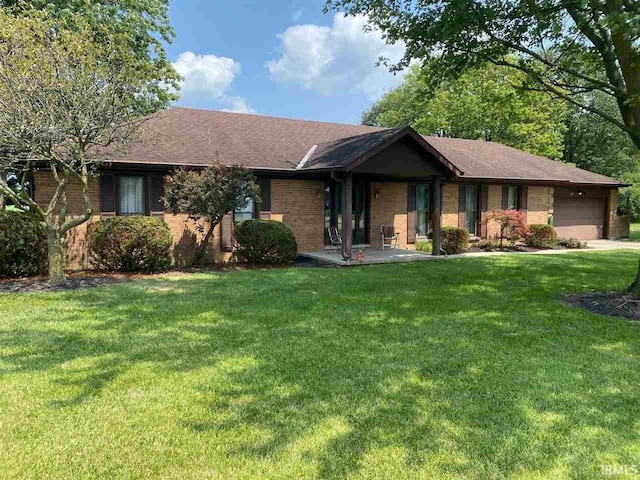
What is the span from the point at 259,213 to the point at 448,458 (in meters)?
11.1

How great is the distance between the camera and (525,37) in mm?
9516

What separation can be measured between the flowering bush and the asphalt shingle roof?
155 centimetres

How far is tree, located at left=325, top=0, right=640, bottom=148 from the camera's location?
26.6 feet

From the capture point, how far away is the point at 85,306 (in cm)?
754

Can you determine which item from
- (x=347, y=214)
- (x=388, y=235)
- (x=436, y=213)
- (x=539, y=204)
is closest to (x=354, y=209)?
(x=388, y=235)

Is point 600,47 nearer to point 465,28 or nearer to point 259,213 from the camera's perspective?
point 465,28

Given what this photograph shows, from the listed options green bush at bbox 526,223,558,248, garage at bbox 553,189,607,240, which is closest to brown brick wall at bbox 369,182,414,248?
green bush at bbox 526,223,558,248

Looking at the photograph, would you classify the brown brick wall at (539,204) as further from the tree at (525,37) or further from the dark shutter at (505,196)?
the tree at (525,37)

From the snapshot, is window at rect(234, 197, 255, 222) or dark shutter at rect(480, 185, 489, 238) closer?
window at rect(234, 197, 255, 222)

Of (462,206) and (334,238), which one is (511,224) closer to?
(462,206)

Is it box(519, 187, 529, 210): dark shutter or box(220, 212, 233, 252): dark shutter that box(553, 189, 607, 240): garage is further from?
box(220, 212, 233, 252): dark shutter

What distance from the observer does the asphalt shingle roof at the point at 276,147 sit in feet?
41.8

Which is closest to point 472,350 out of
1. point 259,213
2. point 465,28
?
point 465,28

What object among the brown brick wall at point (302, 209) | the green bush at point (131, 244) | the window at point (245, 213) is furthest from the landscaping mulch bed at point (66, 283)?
the brown brick wall at point (302, 209)
